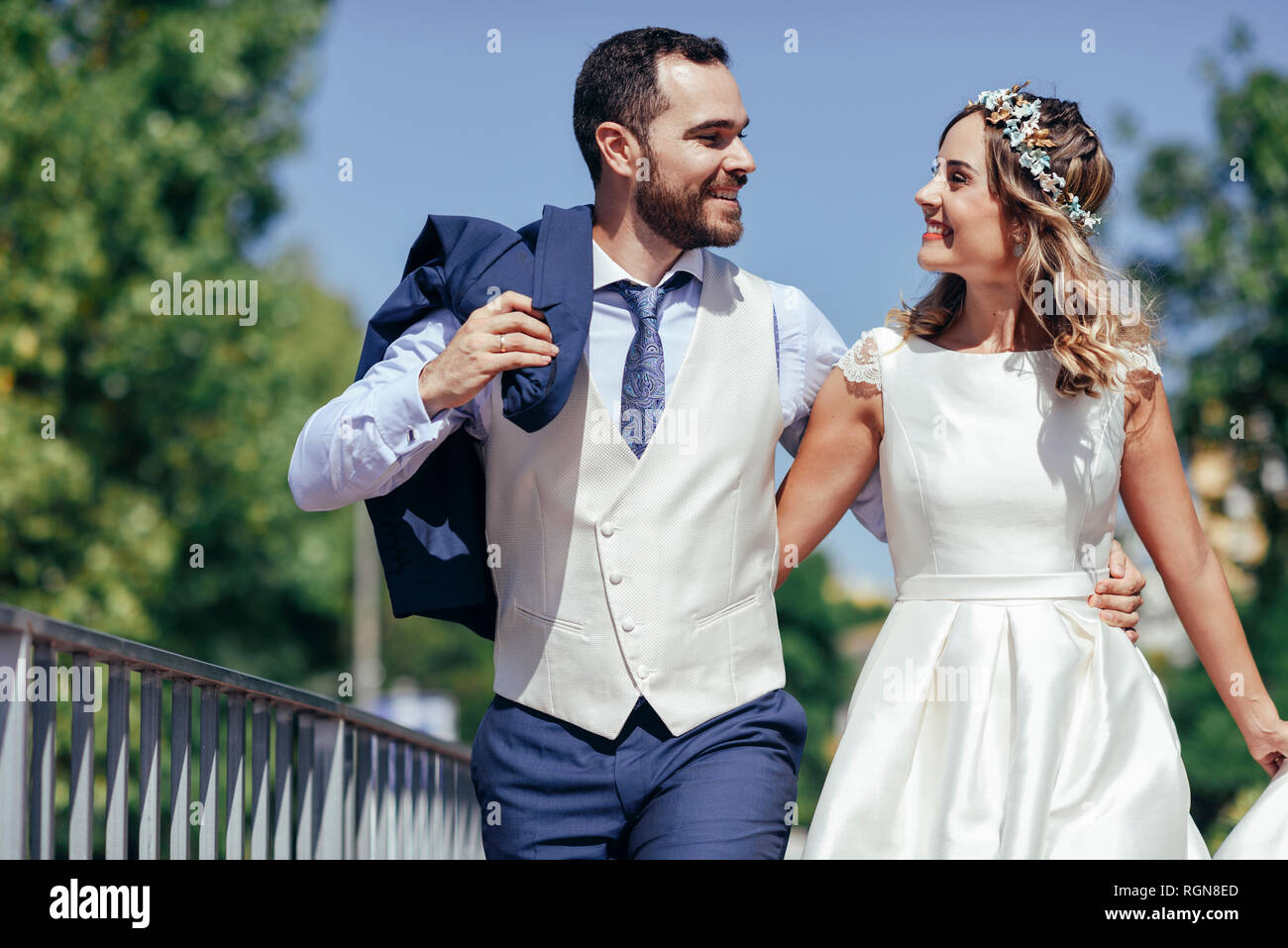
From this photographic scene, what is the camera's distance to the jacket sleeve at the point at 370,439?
2.88 m

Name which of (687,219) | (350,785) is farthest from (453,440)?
(350,785)

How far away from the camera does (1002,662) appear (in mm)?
3119

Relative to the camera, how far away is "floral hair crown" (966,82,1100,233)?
330 cm

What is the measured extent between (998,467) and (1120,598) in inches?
15.6

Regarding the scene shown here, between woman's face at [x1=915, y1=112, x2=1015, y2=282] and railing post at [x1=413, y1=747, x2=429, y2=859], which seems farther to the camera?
railing post at [x1=413, y1=747, x2=429, y2=859]

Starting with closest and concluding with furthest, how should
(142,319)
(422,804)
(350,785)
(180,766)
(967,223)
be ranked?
1. (180,766)
2. (967,223)
3. (350,785)
4. (422,804)
5. (142,319)

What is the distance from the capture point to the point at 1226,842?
10.2 feet

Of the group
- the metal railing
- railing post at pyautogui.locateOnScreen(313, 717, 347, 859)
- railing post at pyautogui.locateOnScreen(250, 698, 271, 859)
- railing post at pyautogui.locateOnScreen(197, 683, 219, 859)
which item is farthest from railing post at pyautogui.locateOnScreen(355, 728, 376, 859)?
railing post at pyautogui.locateOnScreen(197, 683, 219, 859)

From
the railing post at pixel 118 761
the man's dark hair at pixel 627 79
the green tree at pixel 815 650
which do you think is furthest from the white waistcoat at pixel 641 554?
the green tree at pixel 815 650

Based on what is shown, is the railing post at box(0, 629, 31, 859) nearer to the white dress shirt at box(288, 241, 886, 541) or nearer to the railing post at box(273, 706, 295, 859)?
the white dress shirt at box(288, 241, 886, 541)

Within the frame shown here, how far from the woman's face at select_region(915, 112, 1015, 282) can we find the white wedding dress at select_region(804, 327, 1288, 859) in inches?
8.3

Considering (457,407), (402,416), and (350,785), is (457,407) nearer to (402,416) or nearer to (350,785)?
(402,416)
